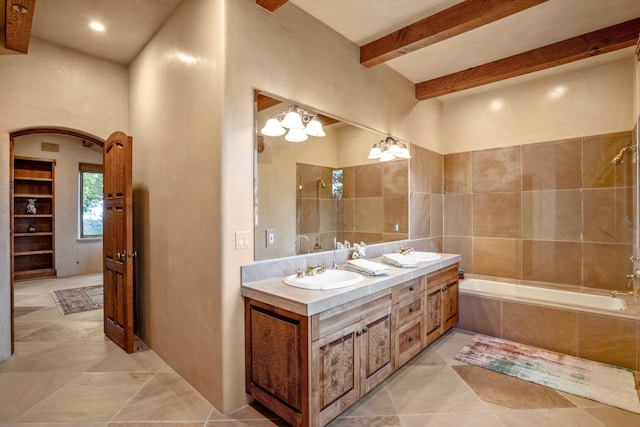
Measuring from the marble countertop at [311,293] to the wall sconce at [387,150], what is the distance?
1.43 m

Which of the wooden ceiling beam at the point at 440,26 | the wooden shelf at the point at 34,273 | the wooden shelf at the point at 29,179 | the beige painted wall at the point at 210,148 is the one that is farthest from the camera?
the wooden shelf at the point at 34,273

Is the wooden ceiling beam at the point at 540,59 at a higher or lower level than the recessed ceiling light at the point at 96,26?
lower

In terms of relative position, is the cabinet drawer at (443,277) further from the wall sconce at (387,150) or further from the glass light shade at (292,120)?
the glass light shade at (292,120)

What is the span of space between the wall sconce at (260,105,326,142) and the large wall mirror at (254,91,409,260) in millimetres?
15

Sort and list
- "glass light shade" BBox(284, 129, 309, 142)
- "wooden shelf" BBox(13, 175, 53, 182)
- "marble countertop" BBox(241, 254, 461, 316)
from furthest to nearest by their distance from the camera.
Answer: "wooden shelf" BBox(13, 175, 53, 182) < "glass light shade" BBox(284, 129, 309, 142) < "marble countertop" BBox(241, 254, 461, 316)

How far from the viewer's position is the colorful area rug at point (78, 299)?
436 cm

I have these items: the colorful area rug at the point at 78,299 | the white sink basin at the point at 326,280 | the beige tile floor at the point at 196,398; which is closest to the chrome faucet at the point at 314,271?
the white sink basin at the point at 326,280

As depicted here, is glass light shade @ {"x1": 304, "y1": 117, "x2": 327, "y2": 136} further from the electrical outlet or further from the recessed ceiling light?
the recessed ceiling light

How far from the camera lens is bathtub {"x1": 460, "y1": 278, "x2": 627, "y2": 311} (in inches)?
124

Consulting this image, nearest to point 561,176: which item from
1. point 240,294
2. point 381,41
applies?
point 381,41

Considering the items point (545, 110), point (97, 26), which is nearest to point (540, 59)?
point (545, 110)

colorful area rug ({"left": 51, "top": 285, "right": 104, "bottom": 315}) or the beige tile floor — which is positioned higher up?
colorful area rug ({"left": 51, "top": 285, "right": 104, "bottom": 315})

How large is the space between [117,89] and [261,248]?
275 centimetres

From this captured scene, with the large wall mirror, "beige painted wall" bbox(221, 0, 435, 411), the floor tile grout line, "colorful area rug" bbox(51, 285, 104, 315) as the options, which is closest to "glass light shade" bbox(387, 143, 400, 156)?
the large wall mirror
